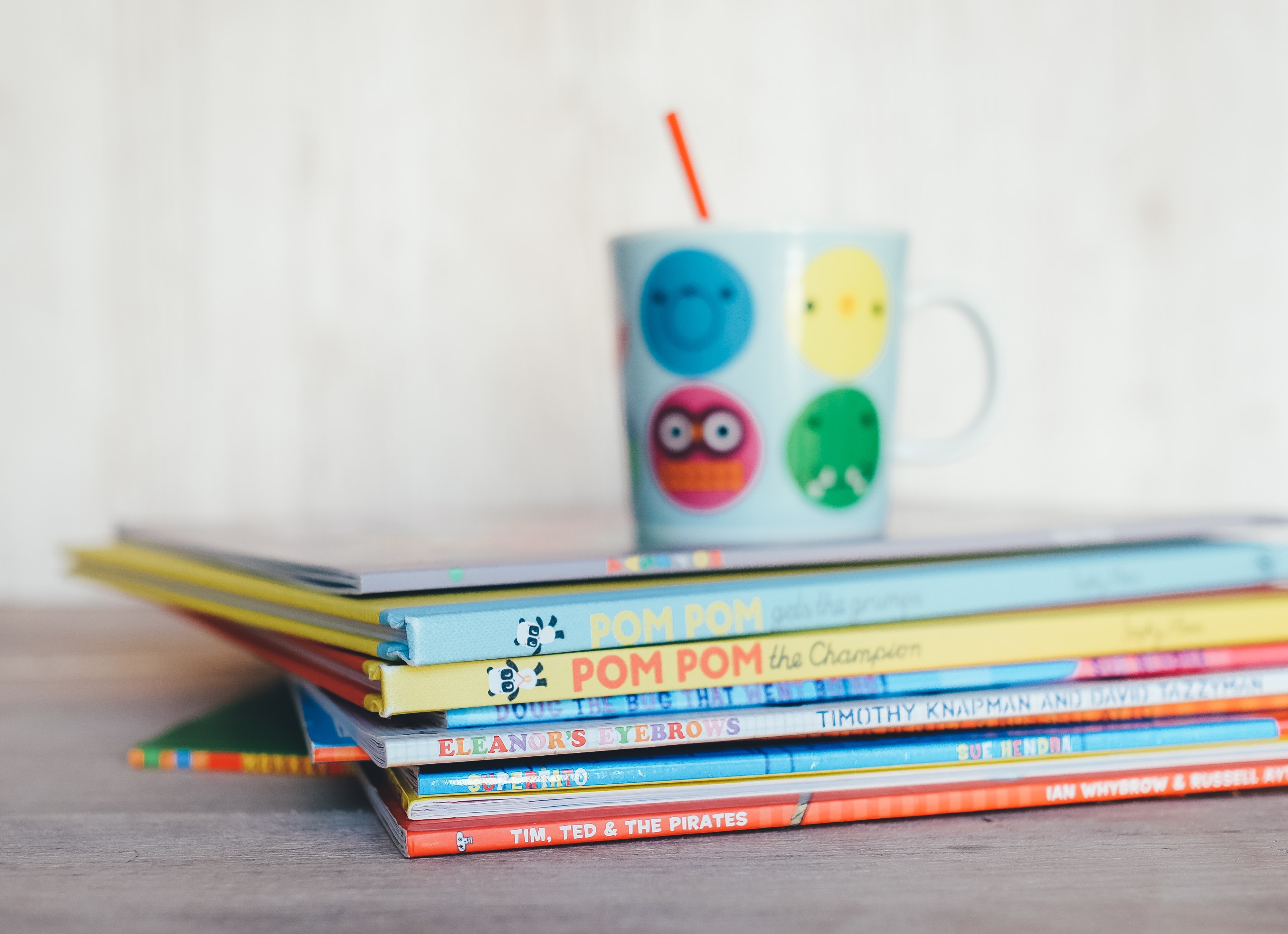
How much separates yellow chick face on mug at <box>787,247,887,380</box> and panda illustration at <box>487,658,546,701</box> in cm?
20

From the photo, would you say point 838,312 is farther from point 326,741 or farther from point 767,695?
point 326,741

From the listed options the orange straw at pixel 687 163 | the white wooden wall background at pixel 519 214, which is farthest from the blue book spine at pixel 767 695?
the white wooden wall background at pixel 519 214

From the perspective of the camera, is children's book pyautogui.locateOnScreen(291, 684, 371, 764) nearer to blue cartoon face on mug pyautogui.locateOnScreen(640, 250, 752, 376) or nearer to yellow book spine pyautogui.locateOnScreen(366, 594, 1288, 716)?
yellow book spine pyautogui.locateOnScreen(366, 594, 1288, 716)

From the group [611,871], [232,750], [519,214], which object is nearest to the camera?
[611,871]

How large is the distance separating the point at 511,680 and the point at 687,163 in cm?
29

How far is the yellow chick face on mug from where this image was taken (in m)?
0.51

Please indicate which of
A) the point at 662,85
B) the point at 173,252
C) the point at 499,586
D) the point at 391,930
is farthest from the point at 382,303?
the point at 391,930

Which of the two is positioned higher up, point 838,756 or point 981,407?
point 981,407

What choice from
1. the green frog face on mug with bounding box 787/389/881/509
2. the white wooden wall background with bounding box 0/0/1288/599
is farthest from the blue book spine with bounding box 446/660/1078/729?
the white wooden wall background with bounding box 0/0/1288/599

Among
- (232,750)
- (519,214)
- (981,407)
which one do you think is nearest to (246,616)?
(232,750)

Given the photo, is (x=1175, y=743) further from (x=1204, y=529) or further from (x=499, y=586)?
(x=499, y=586)

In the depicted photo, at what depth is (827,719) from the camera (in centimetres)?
43

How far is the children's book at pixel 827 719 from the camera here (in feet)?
1.28

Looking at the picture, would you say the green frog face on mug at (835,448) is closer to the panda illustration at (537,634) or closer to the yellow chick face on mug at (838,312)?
the yellow chick face on mug at (838,312)
